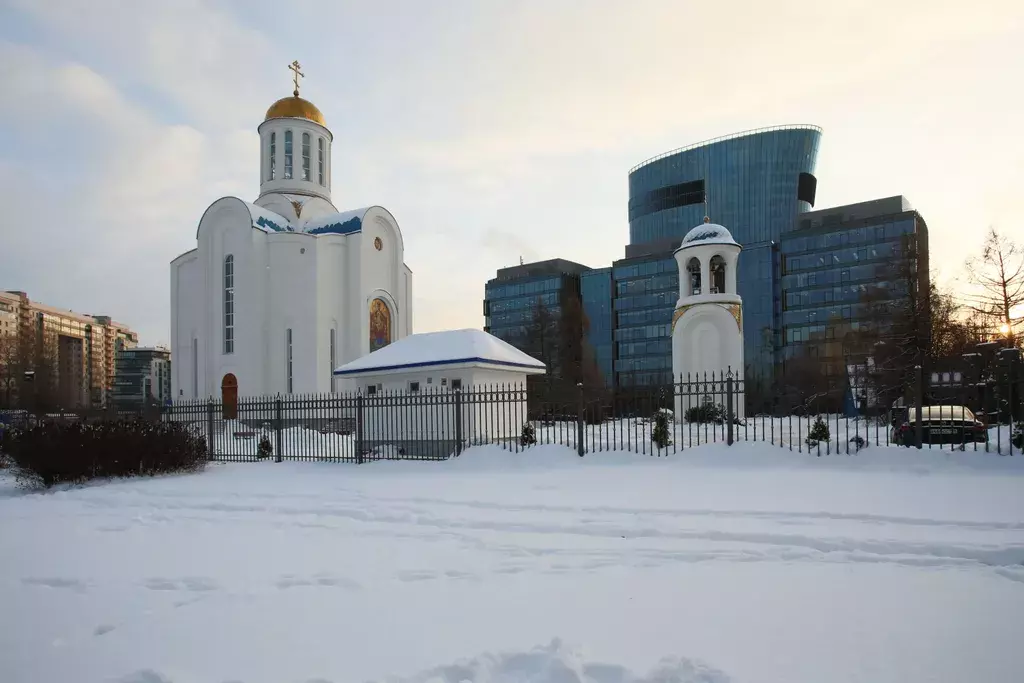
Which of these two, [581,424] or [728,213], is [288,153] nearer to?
[581,424]

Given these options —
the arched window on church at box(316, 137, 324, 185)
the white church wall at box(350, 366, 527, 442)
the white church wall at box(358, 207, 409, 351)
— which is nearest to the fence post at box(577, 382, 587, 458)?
the white church wall at box(350, 366, 527, 442)

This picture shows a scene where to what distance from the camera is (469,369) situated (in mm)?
18562

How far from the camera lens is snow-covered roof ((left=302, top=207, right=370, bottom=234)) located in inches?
1359

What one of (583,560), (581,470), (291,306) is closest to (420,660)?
(583,560)

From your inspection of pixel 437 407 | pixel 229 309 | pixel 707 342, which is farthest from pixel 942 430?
pixel 229 309

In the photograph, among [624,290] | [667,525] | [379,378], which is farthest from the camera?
[624,290]

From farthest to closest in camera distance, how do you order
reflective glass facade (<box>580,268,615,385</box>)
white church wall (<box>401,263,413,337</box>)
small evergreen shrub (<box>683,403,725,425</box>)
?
reflective glass facade (<box>580,268,615,385</box>) → white church wall (<box>401,263,413,337</box>) → small evergreen shrub (<box>683,403,725,425</box>)

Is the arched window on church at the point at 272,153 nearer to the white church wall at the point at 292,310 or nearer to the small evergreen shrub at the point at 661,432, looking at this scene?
the white church wall at the point at 292,310

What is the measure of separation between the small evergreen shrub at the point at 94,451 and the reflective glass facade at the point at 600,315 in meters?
79.4

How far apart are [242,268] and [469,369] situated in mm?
19438

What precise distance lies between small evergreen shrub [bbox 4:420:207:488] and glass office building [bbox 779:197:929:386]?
225 feet

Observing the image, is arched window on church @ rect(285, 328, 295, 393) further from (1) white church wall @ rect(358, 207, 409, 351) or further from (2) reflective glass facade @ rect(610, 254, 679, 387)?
(2) reflective glass facade @ rect(610, 254, 679, 387)

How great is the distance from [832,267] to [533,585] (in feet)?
261

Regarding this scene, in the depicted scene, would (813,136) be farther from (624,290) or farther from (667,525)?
(667,525)
